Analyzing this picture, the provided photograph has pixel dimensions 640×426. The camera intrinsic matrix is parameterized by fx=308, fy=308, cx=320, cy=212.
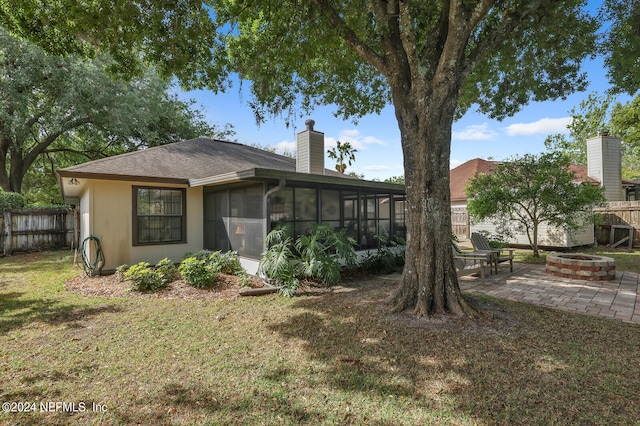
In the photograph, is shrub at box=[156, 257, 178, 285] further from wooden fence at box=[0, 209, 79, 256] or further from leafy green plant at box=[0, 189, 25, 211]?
leafy green plant at box=[0, 189, 25, 211]

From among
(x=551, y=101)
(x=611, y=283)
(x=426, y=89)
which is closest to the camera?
(x=426, y=89)

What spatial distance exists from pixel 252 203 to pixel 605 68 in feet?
27.1

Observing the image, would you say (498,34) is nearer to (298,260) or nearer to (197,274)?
(298,260)

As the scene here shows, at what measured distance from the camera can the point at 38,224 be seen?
39.4 feet

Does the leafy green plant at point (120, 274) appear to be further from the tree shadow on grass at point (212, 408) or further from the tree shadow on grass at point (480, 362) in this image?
the tree shadow on grass at point (212, 408)

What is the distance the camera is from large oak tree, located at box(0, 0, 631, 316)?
4301mm

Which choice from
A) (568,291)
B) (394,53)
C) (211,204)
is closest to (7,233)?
(211,204)

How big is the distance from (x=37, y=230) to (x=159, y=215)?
302 inches

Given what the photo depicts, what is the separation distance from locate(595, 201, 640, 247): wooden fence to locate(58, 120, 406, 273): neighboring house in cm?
905

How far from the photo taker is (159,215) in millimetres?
8234

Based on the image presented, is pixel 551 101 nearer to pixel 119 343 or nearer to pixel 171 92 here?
pixel 119 343

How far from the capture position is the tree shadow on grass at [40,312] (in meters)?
4.44

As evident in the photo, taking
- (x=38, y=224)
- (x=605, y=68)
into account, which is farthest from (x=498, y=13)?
(x=38, y=224)

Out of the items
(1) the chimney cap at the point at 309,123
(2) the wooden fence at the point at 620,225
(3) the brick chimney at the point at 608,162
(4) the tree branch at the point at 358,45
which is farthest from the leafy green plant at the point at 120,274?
(3) the brick chimney at the point at 608,162
